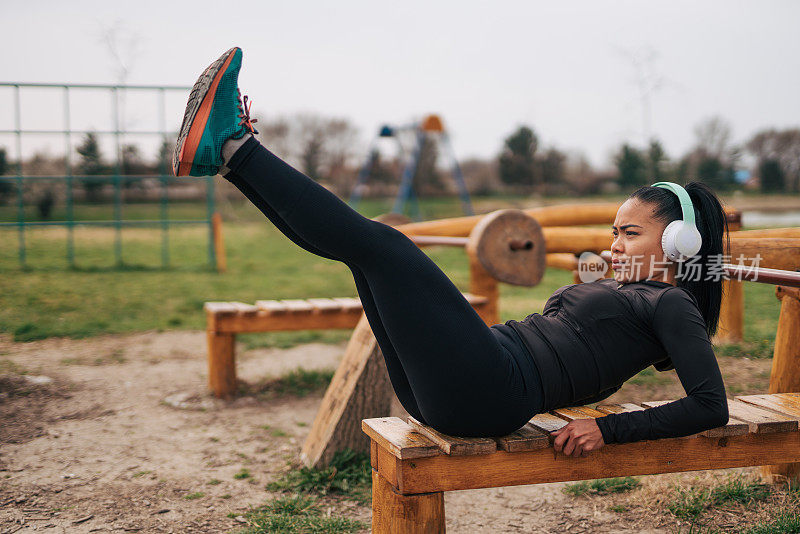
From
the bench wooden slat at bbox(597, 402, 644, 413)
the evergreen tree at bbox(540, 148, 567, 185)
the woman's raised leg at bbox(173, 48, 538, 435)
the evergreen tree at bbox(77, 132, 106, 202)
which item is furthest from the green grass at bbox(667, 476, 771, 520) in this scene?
the evergreen tree at bbox(540, 148, 567, 185)

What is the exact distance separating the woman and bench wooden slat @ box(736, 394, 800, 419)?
51 cm

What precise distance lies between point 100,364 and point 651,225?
4855 millimetres

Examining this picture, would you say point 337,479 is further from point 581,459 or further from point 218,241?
point 218,241

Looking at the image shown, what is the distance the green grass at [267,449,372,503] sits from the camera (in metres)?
3.25

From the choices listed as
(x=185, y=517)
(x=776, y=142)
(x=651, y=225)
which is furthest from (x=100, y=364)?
(x=776, y=142)

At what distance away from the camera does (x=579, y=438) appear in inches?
73.9

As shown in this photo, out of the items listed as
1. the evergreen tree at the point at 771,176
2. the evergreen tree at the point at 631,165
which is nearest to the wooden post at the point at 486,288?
the evergreen tree at the point at 771,176

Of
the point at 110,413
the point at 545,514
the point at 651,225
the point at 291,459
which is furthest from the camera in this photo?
the point at 110,413

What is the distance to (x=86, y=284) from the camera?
970 cm

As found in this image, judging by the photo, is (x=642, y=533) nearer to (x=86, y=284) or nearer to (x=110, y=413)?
(x=110, y=413)

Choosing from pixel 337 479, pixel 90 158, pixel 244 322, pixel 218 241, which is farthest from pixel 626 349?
pixel 90 158

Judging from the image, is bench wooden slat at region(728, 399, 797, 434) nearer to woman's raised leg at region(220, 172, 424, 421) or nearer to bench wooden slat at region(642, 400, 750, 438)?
bench wooden slat at region(642, 400, 750, 438)

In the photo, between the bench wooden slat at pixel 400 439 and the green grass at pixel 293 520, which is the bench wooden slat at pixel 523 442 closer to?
the bench wooden slat at pixel 400 439

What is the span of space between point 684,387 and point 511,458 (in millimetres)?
485
